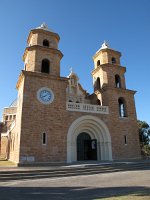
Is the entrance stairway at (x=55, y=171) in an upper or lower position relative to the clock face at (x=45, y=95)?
lower

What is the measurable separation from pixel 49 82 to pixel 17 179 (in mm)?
9561

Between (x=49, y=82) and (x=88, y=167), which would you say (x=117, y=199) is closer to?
(x=88, y=167)

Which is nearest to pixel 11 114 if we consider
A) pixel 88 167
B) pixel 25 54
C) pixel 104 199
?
pixel 25 54

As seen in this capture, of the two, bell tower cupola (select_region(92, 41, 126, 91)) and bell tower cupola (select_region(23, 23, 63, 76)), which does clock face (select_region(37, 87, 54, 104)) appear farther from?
bell tower cupola (select_region(92, 41, 126, 91))

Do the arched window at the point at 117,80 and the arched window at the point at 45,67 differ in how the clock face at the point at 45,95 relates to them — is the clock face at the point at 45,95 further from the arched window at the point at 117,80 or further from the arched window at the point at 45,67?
the arched window at the point at 117,80

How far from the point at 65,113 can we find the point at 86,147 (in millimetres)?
5036

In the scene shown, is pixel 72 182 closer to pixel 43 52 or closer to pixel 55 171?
pixel 55 171

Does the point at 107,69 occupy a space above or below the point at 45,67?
above

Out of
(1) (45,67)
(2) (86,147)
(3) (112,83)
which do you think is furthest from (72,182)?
(3) (112,83)

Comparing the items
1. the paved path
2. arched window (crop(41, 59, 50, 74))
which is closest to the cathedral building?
arched window (crop(41, 59, 50, 74))

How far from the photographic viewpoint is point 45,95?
17.4 metres

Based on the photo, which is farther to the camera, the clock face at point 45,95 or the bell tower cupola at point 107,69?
the bell tower cupola at point 107,69

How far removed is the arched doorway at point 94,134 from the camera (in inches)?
711

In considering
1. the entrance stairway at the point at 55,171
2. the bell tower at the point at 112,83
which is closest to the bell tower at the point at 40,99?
the entrance stairway at the point at 55,171
